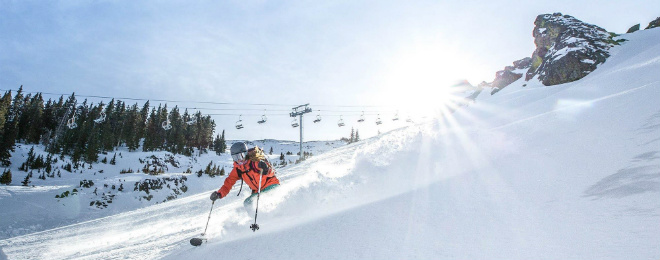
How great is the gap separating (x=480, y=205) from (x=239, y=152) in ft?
13.3

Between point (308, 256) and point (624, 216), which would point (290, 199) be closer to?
point (308, 256)

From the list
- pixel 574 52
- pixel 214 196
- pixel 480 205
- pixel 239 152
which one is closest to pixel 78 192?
pixel 239 152

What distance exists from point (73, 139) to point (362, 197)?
48.0 metres

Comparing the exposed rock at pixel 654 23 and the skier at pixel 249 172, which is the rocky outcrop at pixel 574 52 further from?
the skier at pixel 249 172

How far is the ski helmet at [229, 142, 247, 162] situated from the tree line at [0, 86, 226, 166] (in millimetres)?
30937

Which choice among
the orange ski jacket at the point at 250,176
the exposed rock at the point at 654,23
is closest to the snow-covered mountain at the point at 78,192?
the orange ski jacket at the point at 250,176

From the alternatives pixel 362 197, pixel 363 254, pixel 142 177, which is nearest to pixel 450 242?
pixel 363 254

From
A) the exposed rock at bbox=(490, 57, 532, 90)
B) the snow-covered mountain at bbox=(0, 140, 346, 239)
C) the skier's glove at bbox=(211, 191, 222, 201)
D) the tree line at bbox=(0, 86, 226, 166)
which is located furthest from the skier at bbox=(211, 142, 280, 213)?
the exposed rock at bbox=(490, 57, 532, 90)

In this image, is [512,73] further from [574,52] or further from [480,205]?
[480,205]

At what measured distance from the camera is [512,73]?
116 ft

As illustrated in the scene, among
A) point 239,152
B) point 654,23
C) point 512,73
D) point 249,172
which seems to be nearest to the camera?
point 249,172

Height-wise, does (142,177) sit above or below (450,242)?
below

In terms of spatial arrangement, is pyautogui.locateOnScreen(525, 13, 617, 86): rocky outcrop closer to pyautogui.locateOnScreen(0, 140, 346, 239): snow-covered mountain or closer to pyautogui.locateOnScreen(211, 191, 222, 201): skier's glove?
pyautogui.locateOnScreen(211, 191, 222, 201): skier's glove

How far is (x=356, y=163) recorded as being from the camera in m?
6.82
